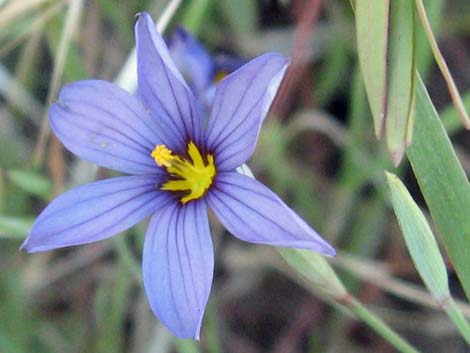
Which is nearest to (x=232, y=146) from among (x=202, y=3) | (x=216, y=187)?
(x=216, y=187)

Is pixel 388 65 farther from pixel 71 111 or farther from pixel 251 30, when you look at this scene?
pixel 251 30

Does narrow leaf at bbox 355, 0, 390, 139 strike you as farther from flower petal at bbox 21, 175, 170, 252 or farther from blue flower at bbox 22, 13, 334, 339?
flower petal at bbox 21, 175, 170, 252

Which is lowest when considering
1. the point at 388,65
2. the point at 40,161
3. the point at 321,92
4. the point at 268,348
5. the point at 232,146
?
the point at 268,348

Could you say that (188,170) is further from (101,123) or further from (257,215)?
(257,215)

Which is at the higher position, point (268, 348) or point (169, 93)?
point (169, 93)

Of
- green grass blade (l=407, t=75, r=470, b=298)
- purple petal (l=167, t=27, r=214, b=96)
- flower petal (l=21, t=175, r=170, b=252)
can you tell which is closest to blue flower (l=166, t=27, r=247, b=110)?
purple petal (l=167, t=27, r=214, b=96)
